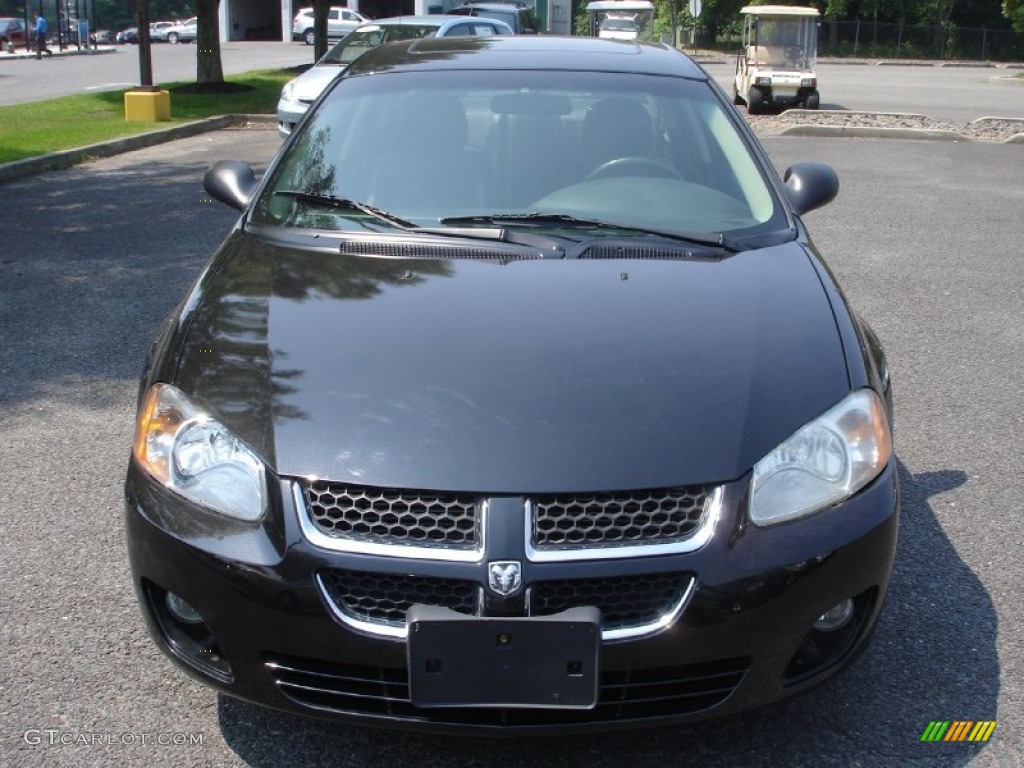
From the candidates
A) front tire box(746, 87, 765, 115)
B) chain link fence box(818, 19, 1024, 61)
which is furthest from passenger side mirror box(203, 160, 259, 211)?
chain link fence box(818, 19, 1024, 61)

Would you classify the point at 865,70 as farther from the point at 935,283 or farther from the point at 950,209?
the point at 935,283

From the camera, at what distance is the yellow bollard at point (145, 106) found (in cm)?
1609

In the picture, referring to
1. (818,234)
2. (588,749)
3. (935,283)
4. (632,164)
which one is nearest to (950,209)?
(818,234)

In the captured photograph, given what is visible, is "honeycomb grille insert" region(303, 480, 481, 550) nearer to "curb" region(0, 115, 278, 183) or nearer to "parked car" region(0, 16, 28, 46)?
"curb" region(0, 115, 278, 183)

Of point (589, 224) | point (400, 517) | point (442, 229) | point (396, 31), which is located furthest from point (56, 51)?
point (400, 517)

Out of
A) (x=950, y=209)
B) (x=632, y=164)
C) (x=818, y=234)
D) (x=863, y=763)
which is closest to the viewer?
(x=863, y=763)

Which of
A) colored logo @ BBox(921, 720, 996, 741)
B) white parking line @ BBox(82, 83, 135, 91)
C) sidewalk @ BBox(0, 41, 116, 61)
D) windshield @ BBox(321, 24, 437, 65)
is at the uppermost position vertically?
windshield @ BBox(321, 24, 437, 65)

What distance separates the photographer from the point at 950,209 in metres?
10.9

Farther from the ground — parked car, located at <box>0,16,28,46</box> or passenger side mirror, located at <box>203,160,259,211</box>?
parked car, located at <box>0,16,28,46</box>

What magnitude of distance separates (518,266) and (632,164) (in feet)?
3.11

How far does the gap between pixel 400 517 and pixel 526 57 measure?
258 centimetres

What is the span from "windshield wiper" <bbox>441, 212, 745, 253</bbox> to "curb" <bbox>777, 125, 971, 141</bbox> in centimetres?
1328

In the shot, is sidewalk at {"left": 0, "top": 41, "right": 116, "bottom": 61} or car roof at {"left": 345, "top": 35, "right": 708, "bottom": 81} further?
sidewalk at {"left": 0, "top": 41, "right": 116, "bottom": 61}

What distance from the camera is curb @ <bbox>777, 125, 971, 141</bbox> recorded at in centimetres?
1587
